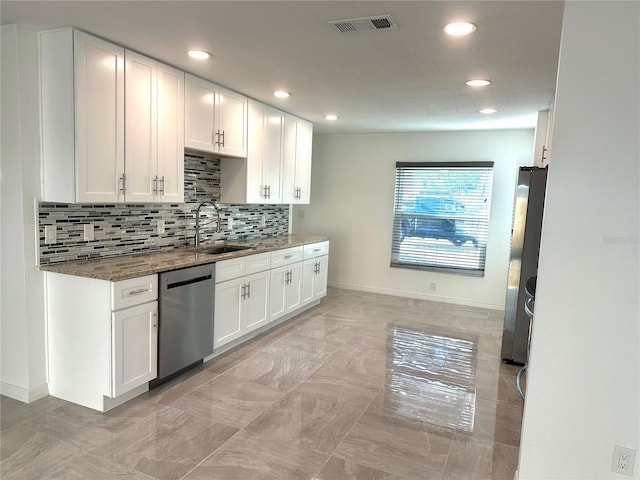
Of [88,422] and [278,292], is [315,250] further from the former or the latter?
[88,422]

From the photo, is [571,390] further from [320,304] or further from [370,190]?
[370,190]

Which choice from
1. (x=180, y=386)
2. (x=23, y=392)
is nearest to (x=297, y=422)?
(x=180, y=386)

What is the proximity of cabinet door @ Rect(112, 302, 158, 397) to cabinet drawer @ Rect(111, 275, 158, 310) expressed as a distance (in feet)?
0.13

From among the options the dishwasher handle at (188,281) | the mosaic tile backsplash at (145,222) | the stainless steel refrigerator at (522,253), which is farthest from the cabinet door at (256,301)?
the stainless steel refrigerator at (522,253)

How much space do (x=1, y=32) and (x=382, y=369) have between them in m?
3.50

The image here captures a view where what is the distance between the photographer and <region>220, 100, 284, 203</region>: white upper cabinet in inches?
169

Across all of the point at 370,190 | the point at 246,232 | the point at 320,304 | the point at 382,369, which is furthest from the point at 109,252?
the point at 370,190

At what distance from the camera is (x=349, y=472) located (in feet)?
7.31

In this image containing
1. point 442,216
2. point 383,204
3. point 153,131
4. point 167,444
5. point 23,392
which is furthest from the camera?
point 383,204

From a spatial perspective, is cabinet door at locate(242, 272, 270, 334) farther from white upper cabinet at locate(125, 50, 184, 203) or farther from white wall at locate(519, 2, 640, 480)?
white wall at locate(519, 2, 640, 480)

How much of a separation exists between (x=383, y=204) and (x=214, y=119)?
313 cm

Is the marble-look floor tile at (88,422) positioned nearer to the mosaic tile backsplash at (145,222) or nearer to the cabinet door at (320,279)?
the mosaic tile backsplash at (145,222)

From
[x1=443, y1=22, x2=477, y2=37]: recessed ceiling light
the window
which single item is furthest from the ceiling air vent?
the window

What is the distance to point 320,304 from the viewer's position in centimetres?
564
